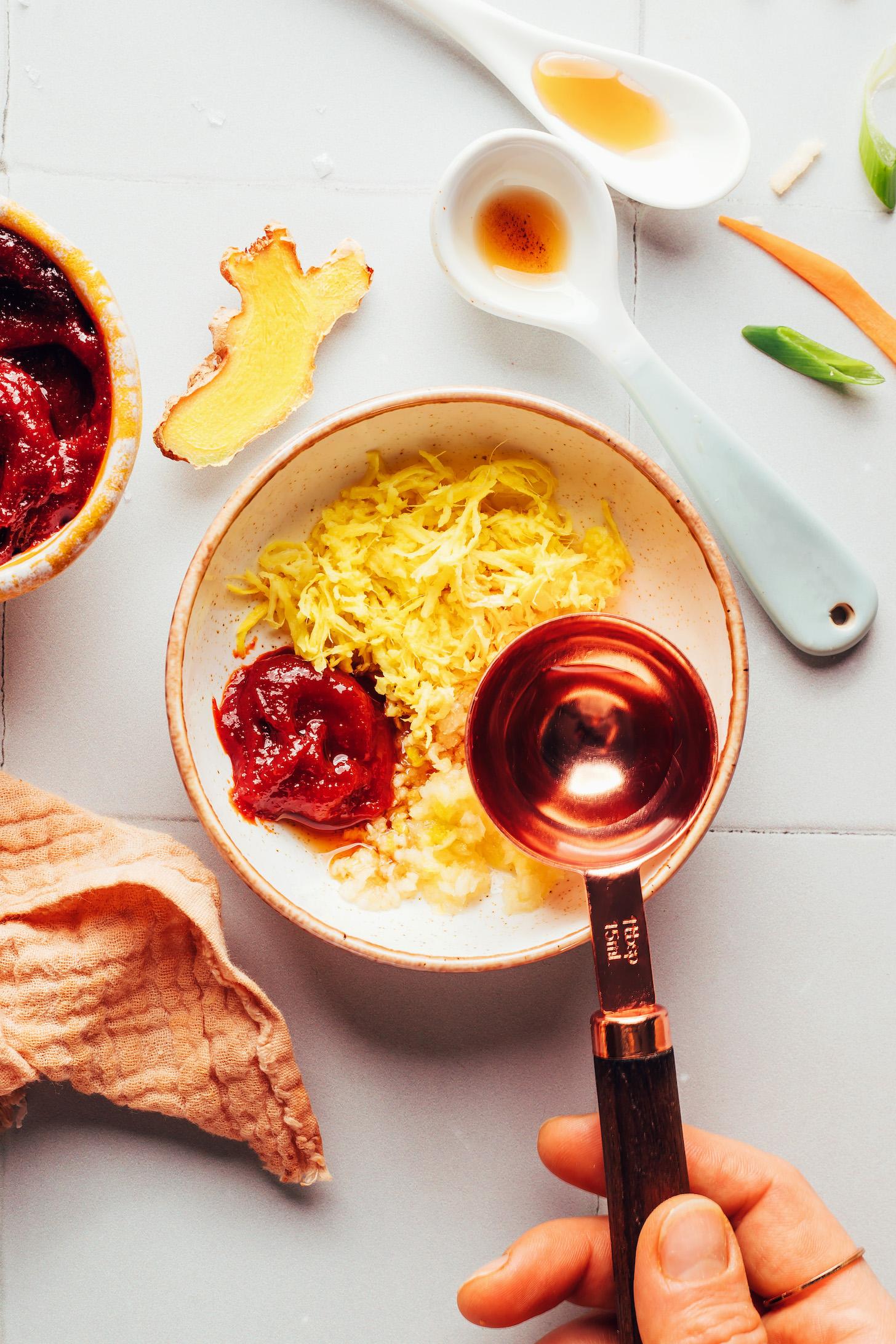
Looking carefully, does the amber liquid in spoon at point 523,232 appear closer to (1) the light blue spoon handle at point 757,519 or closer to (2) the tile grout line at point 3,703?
(1) the light blue spoon handle at point 757,519

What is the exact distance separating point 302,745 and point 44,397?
1.73 ft

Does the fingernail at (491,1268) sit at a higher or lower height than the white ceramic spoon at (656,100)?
lower

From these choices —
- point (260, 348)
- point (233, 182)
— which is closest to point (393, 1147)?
point (260, 348)

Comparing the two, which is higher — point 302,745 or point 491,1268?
point 302,745

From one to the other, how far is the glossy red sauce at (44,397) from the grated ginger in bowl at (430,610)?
0.25 metres

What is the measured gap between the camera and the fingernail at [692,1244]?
3.67 feet

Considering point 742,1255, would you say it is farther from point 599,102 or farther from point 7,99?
point 7,99

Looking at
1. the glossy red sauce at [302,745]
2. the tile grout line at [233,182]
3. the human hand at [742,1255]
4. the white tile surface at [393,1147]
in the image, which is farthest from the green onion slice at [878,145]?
the human hand at [742,1255]

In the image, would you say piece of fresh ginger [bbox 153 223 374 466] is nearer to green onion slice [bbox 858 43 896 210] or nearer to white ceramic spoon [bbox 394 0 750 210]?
white ceramic spoon [bbox 394 0 750 210]

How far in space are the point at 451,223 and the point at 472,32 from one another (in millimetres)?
284

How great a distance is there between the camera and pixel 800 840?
1554mm

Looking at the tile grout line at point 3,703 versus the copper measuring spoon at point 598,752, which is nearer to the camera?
the copper measuring spoon at point 598,752

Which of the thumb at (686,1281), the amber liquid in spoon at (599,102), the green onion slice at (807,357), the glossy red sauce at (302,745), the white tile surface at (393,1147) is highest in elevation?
the amber liquid in spoon at (599,102)

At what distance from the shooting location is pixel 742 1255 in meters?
1.32
